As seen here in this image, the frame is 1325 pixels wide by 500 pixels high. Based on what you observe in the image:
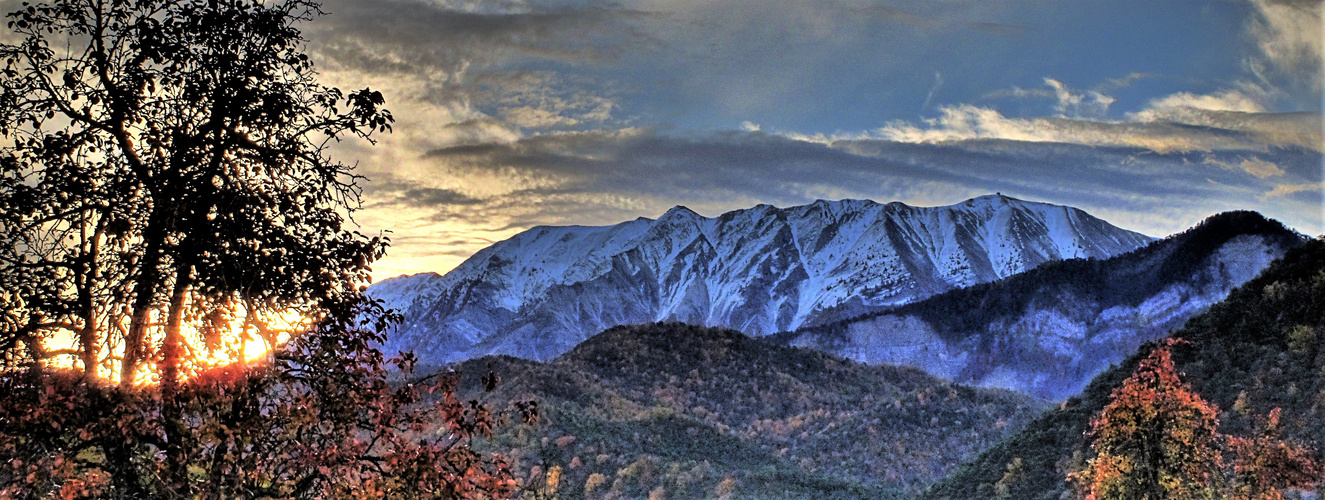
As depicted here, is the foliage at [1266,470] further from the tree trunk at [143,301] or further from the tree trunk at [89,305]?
the tree trunk at [89,305]

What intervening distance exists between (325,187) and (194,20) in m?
2.19

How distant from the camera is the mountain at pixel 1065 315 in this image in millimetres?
114062

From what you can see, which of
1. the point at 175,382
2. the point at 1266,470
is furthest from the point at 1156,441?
the point at 175,382

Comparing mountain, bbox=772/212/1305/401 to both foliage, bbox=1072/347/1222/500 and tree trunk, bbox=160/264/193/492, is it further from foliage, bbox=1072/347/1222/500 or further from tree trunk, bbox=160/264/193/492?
tree trunk, bbox=160/264/193/492

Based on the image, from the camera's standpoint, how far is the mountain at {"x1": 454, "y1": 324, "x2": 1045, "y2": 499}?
49719 mm

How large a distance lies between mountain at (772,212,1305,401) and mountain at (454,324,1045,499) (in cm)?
5131

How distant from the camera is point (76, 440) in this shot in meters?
9.30

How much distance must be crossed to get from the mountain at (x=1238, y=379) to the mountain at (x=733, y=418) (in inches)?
448

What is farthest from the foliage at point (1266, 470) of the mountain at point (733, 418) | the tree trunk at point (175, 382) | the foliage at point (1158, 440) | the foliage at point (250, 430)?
the mountain at point (733, 418)

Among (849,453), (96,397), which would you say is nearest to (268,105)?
(96,397)

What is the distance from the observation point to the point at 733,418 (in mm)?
67500

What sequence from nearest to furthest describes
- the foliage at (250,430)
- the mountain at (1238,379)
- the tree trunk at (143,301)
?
the foliage at (250,430)
the tree trunk at (143,301)
the mountain at (1238,379)

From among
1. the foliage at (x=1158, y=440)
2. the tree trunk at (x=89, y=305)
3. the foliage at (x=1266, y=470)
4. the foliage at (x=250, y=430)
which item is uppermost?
the tree trunk at (x=89, y=305)

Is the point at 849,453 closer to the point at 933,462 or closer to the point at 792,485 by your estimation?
the point at 933,462
